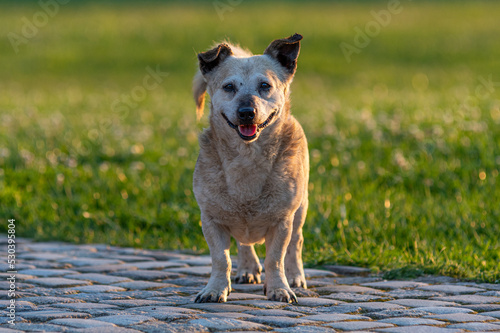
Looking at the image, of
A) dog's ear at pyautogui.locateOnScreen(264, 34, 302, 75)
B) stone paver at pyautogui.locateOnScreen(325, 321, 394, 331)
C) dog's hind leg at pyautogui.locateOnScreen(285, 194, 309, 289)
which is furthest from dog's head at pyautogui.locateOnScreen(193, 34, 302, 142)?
stone paver at pyautogui.locateOnScreen(325, 321, 394, 331)

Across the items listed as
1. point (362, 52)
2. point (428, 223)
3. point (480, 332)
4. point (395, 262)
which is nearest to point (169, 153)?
point (428, 223)

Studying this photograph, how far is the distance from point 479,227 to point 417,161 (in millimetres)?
2083

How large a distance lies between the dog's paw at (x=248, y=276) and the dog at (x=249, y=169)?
0.46 metres

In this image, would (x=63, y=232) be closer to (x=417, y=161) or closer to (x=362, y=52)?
(x=417, y=161)

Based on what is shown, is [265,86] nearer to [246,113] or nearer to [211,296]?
[246,113]

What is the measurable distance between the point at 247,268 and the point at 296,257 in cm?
41

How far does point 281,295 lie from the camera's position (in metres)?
4.89

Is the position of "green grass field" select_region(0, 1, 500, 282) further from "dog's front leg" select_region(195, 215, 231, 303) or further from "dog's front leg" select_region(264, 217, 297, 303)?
"dog's front leg" select_region(195, 215, 231, 303)

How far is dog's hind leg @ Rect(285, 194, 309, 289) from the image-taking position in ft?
17.8

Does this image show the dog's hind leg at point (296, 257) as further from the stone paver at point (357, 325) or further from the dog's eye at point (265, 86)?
the stone paver at point (357, 325)

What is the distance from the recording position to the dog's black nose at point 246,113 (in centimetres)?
471

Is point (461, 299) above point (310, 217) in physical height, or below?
below

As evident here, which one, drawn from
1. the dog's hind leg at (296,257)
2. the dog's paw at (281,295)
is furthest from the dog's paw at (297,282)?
the dog's paw at (281,295)

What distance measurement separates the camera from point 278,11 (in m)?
32.7
